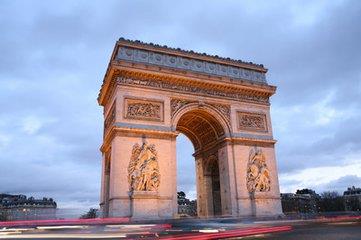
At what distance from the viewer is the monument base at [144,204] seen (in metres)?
19.2

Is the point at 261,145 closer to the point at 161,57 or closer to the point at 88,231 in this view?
the point at 161,57

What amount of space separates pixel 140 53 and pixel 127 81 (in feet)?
7.61

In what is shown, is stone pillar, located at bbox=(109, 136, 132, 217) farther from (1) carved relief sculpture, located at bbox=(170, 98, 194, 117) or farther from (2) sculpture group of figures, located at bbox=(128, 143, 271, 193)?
(1) carved relief sculpture, located at bbox=(170, 98, 194, 117)

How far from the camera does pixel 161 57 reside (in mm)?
23250

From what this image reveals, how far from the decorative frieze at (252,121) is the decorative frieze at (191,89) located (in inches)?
42.9

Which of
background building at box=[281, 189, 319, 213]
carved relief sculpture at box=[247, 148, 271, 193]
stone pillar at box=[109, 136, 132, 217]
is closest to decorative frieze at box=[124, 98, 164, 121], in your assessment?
stone pillar at box=[109, 136, 132, 217]

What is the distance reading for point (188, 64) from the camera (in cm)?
2394

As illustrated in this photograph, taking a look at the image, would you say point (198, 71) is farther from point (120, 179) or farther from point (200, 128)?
point (120, 179)

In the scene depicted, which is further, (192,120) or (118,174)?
(192,120)

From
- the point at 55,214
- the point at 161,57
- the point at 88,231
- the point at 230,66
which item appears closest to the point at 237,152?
the point at 230,66

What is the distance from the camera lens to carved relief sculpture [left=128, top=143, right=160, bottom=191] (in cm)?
1981

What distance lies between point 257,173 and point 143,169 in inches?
306

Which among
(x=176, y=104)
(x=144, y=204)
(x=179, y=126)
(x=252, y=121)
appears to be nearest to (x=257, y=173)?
(x=252, y=121)

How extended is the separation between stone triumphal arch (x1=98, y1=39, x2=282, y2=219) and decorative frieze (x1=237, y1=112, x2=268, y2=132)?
0.07 metres
